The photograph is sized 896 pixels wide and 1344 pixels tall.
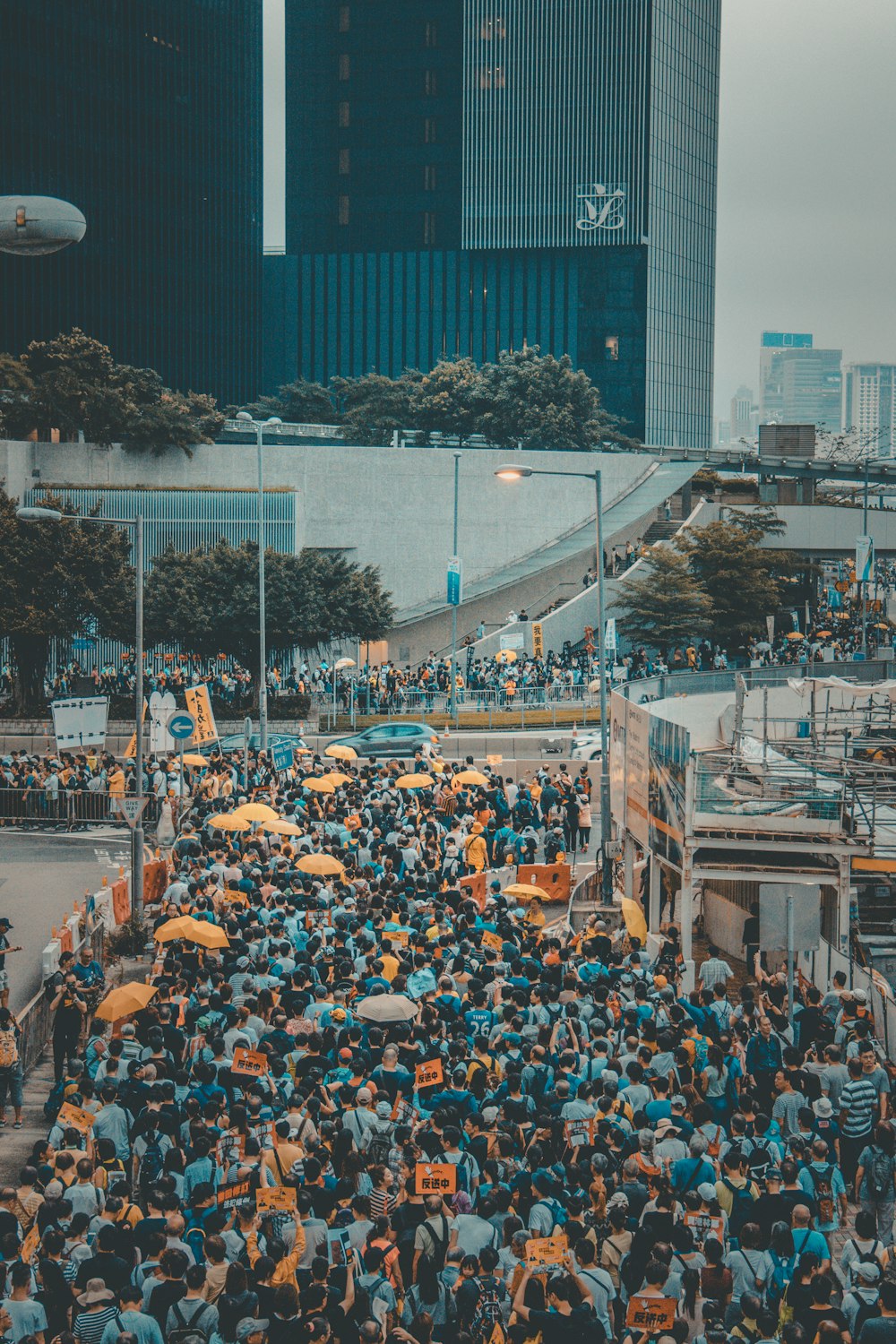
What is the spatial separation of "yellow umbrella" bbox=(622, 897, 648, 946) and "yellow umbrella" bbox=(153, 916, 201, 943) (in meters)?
4.65

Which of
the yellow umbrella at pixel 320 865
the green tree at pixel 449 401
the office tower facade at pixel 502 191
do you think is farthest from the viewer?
the office tower facade at pixel 502 191

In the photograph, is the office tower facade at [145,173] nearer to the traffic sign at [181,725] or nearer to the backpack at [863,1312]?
the traffic sign at [181,725]

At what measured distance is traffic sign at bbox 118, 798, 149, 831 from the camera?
70.0ft

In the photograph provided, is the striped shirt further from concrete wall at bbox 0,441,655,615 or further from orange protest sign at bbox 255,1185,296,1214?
concrete wall at bbox 0,441,655,615

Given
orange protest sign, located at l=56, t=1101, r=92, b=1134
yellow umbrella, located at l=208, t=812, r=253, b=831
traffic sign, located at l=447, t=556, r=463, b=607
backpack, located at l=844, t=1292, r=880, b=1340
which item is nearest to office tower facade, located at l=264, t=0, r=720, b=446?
traffic sign, located at l=447, t=556, r=463, b=607

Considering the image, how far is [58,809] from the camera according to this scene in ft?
100

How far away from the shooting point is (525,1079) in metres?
10.9

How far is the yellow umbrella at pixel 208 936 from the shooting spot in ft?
48.9

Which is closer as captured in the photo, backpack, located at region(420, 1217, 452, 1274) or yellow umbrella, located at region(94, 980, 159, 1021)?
backpack, located at region(420, 1217, 452, 1274)

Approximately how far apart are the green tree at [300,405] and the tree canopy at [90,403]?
22.5 meters

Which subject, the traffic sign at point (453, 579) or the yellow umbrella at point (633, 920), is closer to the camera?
the yellow umbrella at point (633, 920)

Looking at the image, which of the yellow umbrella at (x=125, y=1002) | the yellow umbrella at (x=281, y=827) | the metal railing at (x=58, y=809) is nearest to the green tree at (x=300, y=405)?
the metal railing at (x=58, y=809)

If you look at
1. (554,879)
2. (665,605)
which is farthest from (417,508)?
(554,879)

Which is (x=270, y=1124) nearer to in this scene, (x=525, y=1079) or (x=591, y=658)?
(x=525, y=1079)
